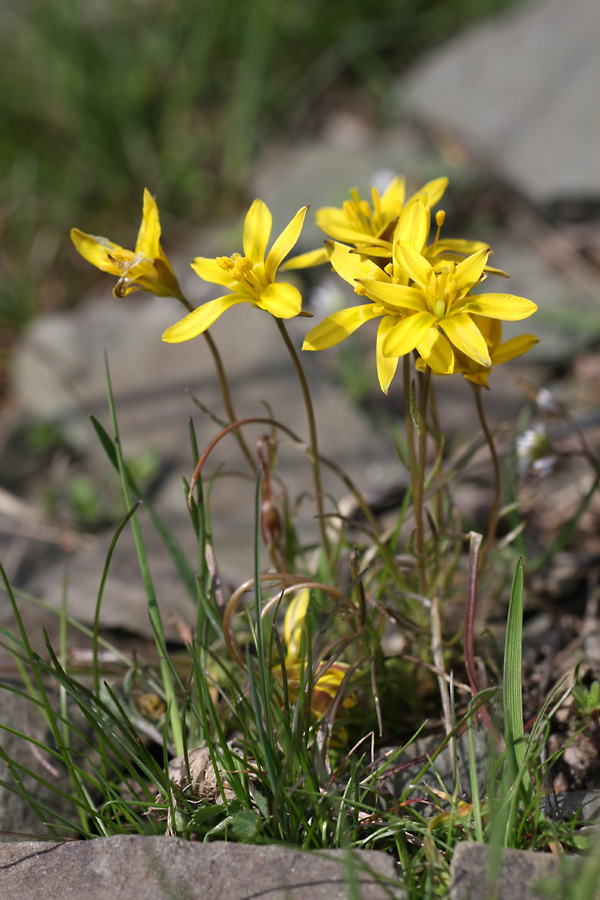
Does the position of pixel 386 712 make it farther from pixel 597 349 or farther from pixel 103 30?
pixel 103 30

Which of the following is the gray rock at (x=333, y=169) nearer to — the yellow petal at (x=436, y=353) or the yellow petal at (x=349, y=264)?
the yellow petal at (x=349, y=264)

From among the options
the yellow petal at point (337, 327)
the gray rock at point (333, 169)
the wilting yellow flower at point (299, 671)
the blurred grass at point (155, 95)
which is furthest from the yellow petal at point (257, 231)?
the blurred grass at point (155, 95)

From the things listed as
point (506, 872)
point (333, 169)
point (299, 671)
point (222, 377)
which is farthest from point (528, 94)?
point (506, 872)

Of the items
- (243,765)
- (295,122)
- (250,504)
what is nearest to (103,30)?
(295,122)

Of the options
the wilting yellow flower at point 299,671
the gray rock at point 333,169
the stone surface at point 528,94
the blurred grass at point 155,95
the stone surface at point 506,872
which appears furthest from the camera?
the blurred grass at point 155,95

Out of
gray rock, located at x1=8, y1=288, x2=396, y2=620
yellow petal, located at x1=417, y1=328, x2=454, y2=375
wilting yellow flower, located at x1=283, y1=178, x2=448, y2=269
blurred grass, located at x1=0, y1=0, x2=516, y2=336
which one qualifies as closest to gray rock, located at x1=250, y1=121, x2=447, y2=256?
blurred grass, located at x1=0, y1=0, x2=516, y2=336

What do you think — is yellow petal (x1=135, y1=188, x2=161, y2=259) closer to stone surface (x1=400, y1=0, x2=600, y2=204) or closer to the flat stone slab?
the flat stone slab
